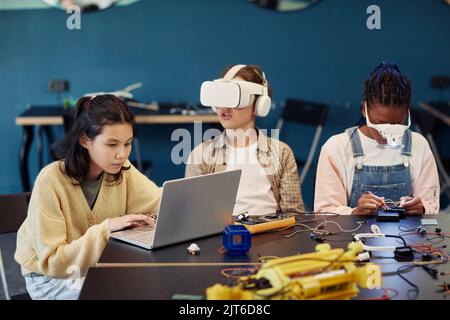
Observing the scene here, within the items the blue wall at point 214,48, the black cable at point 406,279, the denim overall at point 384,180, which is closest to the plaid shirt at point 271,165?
the denim overall at point 384,180

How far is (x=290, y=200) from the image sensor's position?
3229 mm

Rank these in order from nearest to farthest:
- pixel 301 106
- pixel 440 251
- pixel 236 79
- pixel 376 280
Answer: pixel 376 280, pixel 440 251, pixel 236 79, pixel 301 106

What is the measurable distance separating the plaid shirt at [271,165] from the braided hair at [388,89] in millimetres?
452

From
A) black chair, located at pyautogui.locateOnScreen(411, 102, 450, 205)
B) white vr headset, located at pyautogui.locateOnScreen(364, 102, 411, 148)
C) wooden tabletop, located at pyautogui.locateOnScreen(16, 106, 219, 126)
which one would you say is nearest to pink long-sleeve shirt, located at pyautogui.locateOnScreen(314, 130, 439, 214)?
white vr headset, located at pyautogui.locateOnScreen(364, 102, 411, 148)

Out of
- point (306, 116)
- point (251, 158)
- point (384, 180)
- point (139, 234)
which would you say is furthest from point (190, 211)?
point (306, 116)

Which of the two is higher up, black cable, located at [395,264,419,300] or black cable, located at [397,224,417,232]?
black cable, located at [397,224,417,232]

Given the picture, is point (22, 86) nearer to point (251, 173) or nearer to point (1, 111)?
point (1, 111)

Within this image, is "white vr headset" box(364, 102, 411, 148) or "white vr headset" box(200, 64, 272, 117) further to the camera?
"white vr headset" box(200, 64, 272, 117)

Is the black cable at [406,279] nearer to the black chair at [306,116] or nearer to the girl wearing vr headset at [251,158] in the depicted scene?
the girl wearing vr headset at [251,158]

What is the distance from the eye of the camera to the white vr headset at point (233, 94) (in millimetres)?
3131

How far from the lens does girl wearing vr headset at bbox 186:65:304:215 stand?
3.21 m

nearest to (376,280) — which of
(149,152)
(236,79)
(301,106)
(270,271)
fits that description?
(270,271)

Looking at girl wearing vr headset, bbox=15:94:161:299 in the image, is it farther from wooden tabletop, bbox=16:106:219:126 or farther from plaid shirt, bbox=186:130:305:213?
wooden tabletop, bbox=16:106:219:126

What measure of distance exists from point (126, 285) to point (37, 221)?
0.59 m
